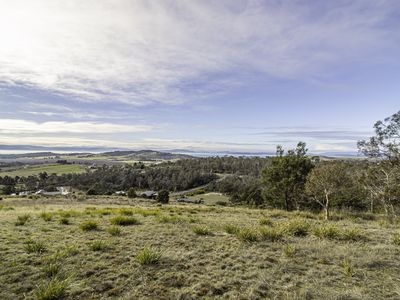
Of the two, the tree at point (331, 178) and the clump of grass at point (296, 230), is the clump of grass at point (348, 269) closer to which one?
the clump of grass at point (296, 230)

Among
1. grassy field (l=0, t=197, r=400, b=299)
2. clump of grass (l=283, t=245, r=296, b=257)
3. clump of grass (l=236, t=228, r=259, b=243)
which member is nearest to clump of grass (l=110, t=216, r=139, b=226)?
grassy field (l=0, t=197, r=400, b=299)

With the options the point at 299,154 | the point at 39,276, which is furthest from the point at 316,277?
the point at 299,154

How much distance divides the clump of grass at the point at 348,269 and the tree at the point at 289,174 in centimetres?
2736

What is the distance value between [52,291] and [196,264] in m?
3.09

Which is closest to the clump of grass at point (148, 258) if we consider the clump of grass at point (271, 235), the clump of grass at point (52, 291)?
the clump of grass at point (52, 291)

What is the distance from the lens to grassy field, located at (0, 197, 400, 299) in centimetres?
530

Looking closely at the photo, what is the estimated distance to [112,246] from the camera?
7637 mm

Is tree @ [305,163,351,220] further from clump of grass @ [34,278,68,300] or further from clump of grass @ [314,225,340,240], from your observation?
clump of grass @ [34,278,68,300]

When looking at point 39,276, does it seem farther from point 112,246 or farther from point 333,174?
point 333,174

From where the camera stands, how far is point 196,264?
6637mm

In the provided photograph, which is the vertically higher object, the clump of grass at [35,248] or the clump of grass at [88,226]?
the clump of grass at [35,248]

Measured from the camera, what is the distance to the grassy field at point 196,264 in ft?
17.4

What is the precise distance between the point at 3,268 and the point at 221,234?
612 cm

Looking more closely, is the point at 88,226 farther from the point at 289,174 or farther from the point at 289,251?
the point at 289,174
